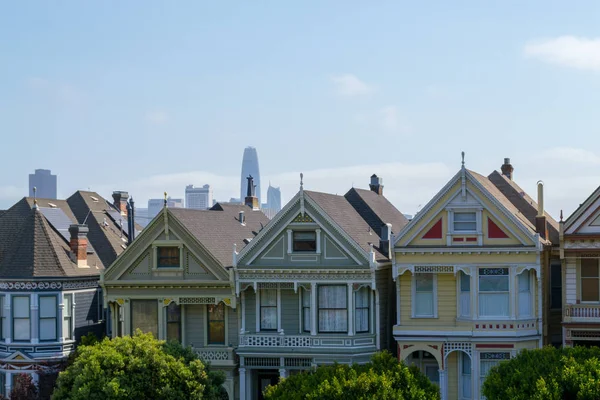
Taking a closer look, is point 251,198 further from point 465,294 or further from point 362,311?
point 465,294

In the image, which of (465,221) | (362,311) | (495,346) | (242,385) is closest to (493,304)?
(495,346)

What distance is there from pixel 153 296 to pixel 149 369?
6.23 metres

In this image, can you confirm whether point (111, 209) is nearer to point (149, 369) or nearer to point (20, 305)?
point (20, 305)

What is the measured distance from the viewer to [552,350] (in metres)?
36.5

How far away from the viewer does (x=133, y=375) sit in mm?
40406

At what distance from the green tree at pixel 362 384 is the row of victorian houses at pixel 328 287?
6.93 meters

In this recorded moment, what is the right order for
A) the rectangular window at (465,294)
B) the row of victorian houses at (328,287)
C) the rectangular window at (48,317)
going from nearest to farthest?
1. the row of victorian houses at (328,287)
2. the rectangular window at (465,294)
3. the rectangular window at (48,317)

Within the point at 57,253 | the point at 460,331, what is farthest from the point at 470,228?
the point at 57,253

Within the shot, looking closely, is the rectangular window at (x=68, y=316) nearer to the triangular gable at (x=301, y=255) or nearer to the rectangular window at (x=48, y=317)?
the rectangular window at (x=48, y=317)

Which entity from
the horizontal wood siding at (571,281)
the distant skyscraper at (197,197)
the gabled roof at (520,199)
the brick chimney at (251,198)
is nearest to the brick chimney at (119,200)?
the brick chimney at (251,198)

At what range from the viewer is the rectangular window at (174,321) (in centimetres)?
4666

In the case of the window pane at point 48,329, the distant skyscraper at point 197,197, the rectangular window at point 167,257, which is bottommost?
the window pane at point 48,329

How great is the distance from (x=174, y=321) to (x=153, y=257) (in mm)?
3152

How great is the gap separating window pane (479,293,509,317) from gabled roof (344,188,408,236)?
322 inches
